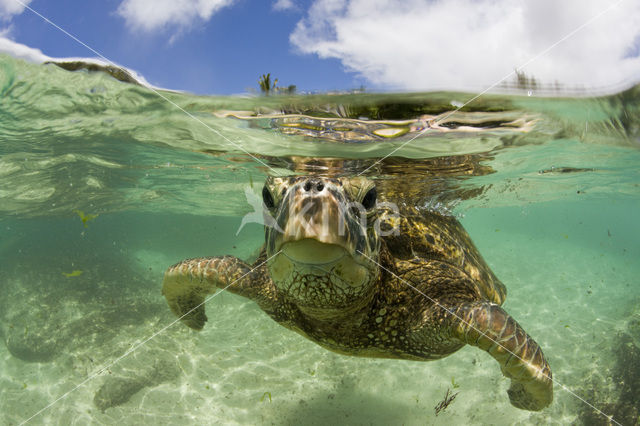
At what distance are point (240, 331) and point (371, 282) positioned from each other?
7588mm

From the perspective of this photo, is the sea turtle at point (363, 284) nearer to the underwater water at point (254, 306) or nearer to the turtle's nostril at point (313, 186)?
the turtle's nostril at point (313, 186)

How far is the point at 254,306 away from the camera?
11.3 meters

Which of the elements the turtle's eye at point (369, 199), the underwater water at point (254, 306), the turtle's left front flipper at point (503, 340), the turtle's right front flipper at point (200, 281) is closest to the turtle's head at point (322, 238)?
the turtle's eye at point (369, 199)

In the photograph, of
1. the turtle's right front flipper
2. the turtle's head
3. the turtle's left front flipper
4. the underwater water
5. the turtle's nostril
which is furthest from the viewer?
the underwater water

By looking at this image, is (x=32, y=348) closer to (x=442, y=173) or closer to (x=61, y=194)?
(x=61, y=194)

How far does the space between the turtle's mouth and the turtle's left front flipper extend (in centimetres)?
158

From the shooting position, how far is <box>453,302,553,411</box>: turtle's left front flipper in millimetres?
3064

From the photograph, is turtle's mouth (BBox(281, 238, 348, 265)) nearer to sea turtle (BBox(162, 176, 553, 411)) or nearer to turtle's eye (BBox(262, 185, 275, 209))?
sea turtle (BBox(162, 176, 553, 411))

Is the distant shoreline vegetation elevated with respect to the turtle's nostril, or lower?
elevated

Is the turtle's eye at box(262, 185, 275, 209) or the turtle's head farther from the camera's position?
the turtle's eye at box(262, 185, 275, 209)

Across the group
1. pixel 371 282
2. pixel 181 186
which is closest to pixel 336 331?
pixel 371 282

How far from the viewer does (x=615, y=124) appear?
300 inches

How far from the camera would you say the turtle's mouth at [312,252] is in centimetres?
219

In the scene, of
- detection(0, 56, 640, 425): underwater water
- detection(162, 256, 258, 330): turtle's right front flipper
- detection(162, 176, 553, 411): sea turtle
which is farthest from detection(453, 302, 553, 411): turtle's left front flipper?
detection(0, 56, 640, 425): underwater water
